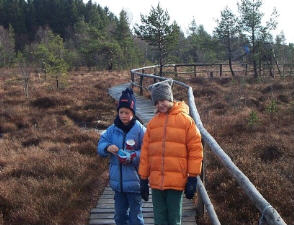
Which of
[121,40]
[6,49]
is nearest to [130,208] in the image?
[121,40]

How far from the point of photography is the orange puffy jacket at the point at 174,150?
10.1ft

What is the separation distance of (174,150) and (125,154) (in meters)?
0.57

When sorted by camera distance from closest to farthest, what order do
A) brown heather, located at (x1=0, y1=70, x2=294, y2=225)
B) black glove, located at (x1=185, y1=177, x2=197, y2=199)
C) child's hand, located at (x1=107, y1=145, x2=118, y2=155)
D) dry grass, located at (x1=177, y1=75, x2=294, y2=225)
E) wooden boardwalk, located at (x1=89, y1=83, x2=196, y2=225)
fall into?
1. black glove, located at (x1=185, y1=177, x2=197, y2=199)
2. child's hand, located at (x1=107, y1=145, x2=118, y2=155)
3. wooden boardwalk, located at (x1=89, y1=83, x2=196, y2=225)
4. brown heather, located at (x1=0, y1=70, x2=294, y2=225)
5. dry grass, located at (x1=177, y1=75, x2=294, y2=225)

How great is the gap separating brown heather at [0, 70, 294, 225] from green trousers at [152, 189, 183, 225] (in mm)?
1048

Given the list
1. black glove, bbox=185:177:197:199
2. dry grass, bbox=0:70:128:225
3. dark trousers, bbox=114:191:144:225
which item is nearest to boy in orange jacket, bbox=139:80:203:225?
black glove, bbox=185:177:197:199

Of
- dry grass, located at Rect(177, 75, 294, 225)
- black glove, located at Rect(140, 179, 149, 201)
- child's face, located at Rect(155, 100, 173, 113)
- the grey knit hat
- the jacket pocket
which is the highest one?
the grey knit hat

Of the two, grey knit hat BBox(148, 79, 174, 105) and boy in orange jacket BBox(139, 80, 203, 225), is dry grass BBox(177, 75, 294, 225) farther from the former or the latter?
grey knit hat BBox(148, 79, 174, 105)

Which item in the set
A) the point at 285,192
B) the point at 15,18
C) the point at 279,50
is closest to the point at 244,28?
the point at 279,50

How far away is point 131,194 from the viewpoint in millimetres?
3594

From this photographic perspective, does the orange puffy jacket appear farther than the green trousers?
No

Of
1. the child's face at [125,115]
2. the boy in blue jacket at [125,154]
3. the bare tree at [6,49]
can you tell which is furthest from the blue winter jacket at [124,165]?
the bare tree at [6,49]

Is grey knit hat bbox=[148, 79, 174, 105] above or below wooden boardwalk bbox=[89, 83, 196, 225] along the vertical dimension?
above

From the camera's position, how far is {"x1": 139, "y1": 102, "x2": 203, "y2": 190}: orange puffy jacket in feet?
10.1

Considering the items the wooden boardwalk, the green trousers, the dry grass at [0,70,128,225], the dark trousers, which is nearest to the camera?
the green trousers
